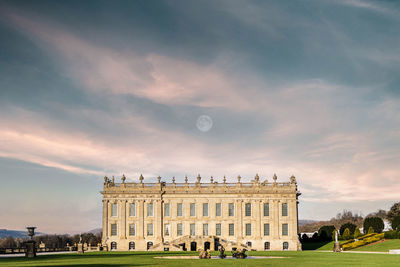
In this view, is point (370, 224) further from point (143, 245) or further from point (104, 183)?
point (104, 183)

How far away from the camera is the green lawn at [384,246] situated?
6128 centimetres

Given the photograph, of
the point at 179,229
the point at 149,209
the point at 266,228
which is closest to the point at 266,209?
the point at 266,228

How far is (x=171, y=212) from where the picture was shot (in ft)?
261

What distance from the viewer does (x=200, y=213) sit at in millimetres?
79062

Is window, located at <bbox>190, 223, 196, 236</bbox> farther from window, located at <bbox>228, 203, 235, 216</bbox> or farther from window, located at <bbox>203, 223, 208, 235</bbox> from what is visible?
window, located at <bbox>228, 203, 235, 216</bbox>

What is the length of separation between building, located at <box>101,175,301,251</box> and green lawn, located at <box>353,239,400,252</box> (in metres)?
14.6

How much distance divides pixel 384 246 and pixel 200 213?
2983 cm

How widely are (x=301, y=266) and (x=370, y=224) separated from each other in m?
54.3

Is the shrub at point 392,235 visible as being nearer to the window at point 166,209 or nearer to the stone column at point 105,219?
the window at point 166,209

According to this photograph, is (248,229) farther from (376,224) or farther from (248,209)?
(376,224)

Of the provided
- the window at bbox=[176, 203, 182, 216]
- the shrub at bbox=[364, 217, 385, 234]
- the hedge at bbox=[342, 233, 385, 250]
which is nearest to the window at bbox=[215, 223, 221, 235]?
the window at bbox=[176, 203, 182, 216]

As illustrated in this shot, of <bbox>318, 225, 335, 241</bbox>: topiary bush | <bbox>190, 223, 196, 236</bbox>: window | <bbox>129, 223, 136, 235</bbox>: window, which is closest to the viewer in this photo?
<bbox>190, 223, 196, 236</bbox>: window

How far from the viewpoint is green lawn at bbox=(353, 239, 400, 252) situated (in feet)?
→ 201

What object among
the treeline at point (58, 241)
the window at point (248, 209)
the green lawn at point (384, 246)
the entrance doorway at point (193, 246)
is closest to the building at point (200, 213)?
the window at point (248, 209)
